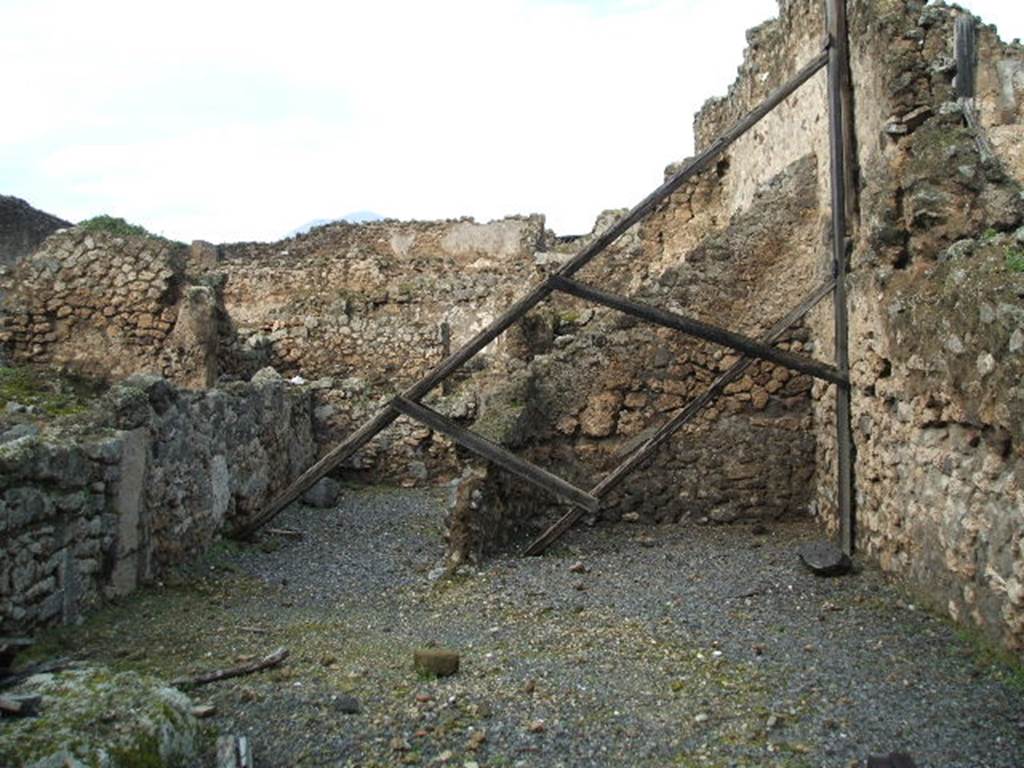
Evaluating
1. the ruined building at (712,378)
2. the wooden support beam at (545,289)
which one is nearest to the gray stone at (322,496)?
the ruined building at (712,378)

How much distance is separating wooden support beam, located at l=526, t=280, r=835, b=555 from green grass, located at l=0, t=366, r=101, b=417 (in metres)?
4.07

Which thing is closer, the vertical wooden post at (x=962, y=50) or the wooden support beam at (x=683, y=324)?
the vertical wooden post at (x=962, y=50)

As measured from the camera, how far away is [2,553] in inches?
185

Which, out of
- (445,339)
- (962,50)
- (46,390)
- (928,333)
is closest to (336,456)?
(46,390)

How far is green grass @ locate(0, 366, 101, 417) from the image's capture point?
796 cm

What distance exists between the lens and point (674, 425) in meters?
7.77

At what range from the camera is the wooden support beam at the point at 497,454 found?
24.1ft

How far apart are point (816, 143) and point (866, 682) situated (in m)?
5.52

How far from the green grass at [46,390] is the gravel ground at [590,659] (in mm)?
2067

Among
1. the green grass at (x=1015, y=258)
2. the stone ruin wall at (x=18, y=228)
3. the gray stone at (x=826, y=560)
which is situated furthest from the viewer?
the stone ruin wall at (x=18, y=228)

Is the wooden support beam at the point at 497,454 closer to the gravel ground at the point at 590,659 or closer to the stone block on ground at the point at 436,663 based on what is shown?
the gravel ground at the point at 590,659

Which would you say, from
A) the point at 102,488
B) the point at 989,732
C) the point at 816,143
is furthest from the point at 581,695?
the point at 816,143

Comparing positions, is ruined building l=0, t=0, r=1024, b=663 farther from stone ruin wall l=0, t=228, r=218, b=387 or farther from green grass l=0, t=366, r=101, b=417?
green grass l=0, t=366, r=101, b=417

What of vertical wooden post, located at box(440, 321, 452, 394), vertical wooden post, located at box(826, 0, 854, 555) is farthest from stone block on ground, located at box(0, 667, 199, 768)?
vertical wooden post, located at box(440, 321, 452, 394)
